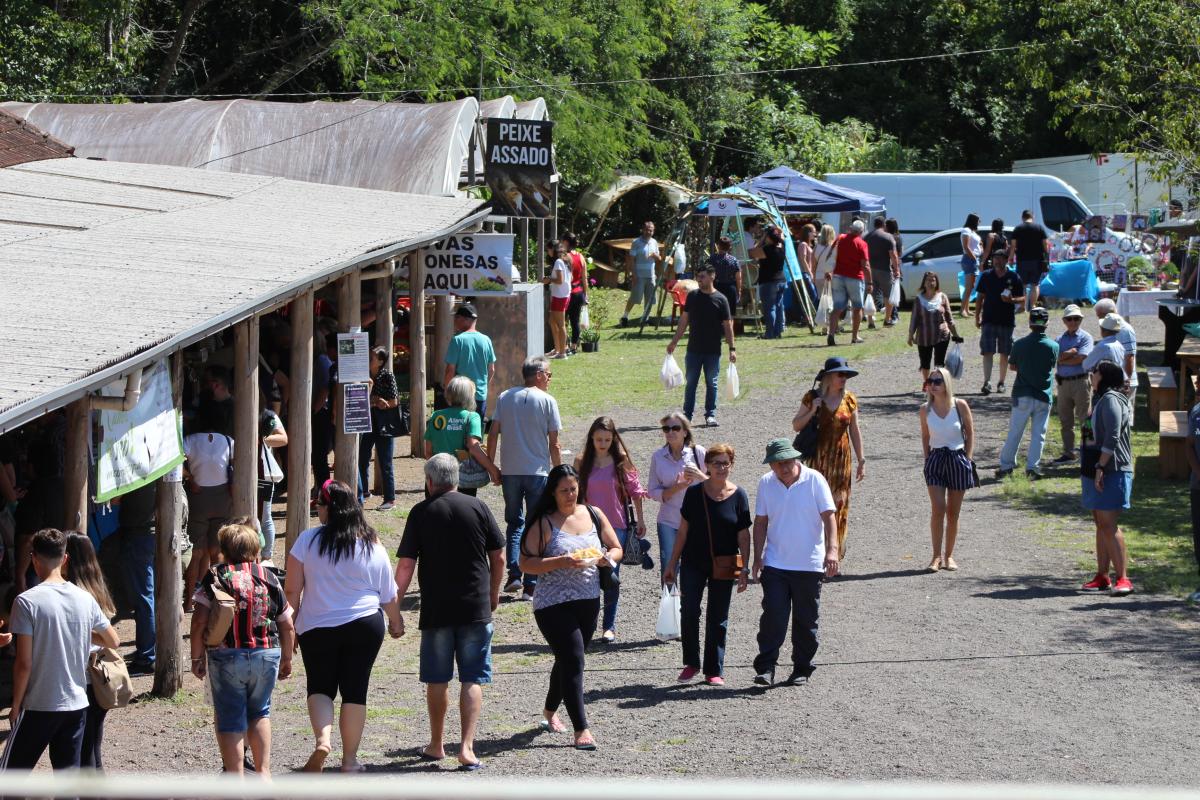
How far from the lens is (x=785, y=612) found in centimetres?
891

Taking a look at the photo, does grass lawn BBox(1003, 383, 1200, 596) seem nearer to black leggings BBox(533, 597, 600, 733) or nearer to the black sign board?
black leggings BBox(533, 597, 600, 733)

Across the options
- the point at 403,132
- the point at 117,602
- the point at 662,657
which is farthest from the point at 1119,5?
the point at 117,602

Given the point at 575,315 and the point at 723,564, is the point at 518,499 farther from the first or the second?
the point at 575,315

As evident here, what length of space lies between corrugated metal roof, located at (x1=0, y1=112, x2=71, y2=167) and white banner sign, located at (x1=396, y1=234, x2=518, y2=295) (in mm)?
4057

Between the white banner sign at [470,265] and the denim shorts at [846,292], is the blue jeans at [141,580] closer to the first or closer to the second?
the white banner sign at [470,265]

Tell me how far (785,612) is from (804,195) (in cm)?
1931

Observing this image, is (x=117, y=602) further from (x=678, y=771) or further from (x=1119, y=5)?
(x=1119, y=5)

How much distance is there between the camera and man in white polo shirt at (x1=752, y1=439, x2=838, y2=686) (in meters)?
8.83

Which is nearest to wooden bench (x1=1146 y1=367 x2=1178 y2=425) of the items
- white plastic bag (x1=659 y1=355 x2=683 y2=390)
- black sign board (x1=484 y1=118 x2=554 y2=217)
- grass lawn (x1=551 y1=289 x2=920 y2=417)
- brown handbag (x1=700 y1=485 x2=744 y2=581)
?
grass lawn (x1=551 y1=289 x2=920 y2=417)

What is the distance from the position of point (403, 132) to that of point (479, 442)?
351 inches

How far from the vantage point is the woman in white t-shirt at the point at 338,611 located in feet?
23.7

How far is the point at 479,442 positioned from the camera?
10977 mm

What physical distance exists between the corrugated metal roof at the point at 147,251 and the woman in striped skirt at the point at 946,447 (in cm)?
438

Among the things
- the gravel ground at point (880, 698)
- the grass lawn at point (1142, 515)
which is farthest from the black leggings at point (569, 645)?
the grass lawn at point (1142, 515)
